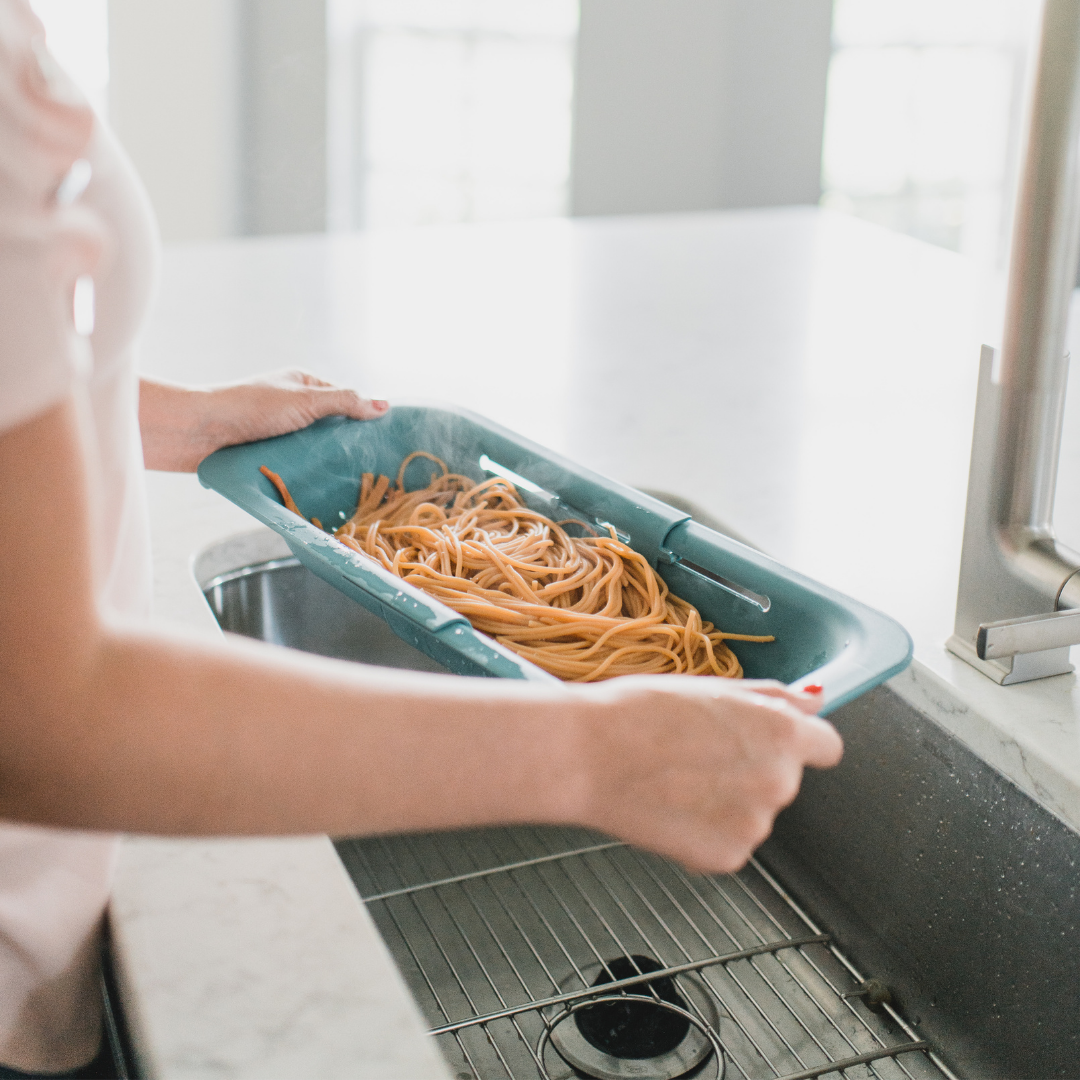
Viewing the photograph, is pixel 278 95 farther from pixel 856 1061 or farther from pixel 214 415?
pixel 856 1061

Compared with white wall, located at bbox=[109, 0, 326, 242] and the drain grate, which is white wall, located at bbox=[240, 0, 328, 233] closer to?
white wall, located at bbox=[109, 0, 326, 242]

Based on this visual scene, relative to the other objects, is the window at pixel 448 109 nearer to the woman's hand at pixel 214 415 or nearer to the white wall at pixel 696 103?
the white wall at pixel 696 103

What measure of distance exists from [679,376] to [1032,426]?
2.48 ft

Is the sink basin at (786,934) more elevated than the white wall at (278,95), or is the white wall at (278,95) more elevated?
the white wall at (278,95)

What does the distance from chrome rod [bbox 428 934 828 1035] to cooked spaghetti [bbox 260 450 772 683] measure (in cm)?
22

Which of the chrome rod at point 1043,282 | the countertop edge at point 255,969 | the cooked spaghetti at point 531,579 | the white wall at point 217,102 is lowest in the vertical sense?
the countertop edge at point 255,969

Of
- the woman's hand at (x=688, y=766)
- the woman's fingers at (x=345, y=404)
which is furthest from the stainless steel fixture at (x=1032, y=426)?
the woman's fingers at (x=345, y=404)

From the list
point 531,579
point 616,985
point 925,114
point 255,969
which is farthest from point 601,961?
point 925,114

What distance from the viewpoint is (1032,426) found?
2.45 feet

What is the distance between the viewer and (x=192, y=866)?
24.6 inches

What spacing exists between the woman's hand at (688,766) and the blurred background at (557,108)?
5175 millimetres

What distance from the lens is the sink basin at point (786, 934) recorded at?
78 centimetres

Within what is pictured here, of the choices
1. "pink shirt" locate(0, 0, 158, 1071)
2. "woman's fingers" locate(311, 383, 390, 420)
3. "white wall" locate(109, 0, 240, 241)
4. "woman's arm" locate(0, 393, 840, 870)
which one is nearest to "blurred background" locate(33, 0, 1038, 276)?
"white wall" locate(109, 0, 240, 241)

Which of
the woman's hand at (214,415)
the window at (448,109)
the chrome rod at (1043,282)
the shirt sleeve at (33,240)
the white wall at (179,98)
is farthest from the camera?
the window at (448,109)
